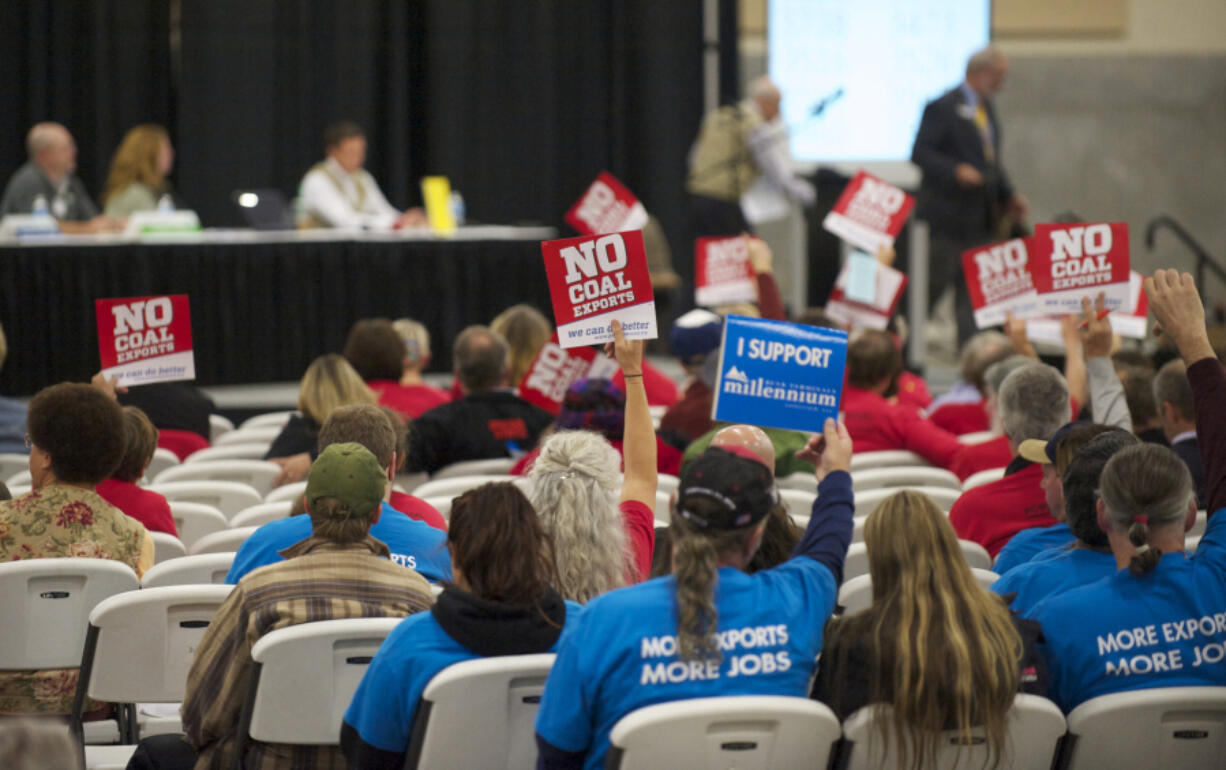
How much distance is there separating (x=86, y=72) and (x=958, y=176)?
656 centimetres

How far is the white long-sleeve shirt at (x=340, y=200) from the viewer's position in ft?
30.1

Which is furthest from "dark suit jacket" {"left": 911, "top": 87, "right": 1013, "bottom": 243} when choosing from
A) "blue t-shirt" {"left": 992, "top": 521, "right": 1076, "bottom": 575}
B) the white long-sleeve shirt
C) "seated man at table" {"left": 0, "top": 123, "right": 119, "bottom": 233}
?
"blue t-shirt" {"left": 992, "top": 521, "right": 1076, "bottom": 575}

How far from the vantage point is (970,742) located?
2.27m

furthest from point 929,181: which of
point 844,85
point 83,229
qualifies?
point 83,229

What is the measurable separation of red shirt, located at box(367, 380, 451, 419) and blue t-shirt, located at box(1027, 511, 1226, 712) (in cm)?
331

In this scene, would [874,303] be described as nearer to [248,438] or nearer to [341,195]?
[248,438]

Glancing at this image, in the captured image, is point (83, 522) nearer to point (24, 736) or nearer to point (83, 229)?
point (24, 736)

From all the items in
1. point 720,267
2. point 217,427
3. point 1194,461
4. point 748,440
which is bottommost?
point 217,427

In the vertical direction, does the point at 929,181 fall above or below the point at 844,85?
below

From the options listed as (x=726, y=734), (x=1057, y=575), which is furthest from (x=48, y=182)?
(x=726, y=734)

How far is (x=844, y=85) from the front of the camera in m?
10.9

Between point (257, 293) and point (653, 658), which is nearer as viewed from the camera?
point (653, 658)

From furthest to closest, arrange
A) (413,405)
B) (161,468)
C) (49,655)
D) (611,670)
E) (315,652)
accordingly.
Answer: (413,405), (161,468), (49,655), (315,652), (611,670)

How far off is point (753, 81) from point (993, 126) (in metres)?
3.01
